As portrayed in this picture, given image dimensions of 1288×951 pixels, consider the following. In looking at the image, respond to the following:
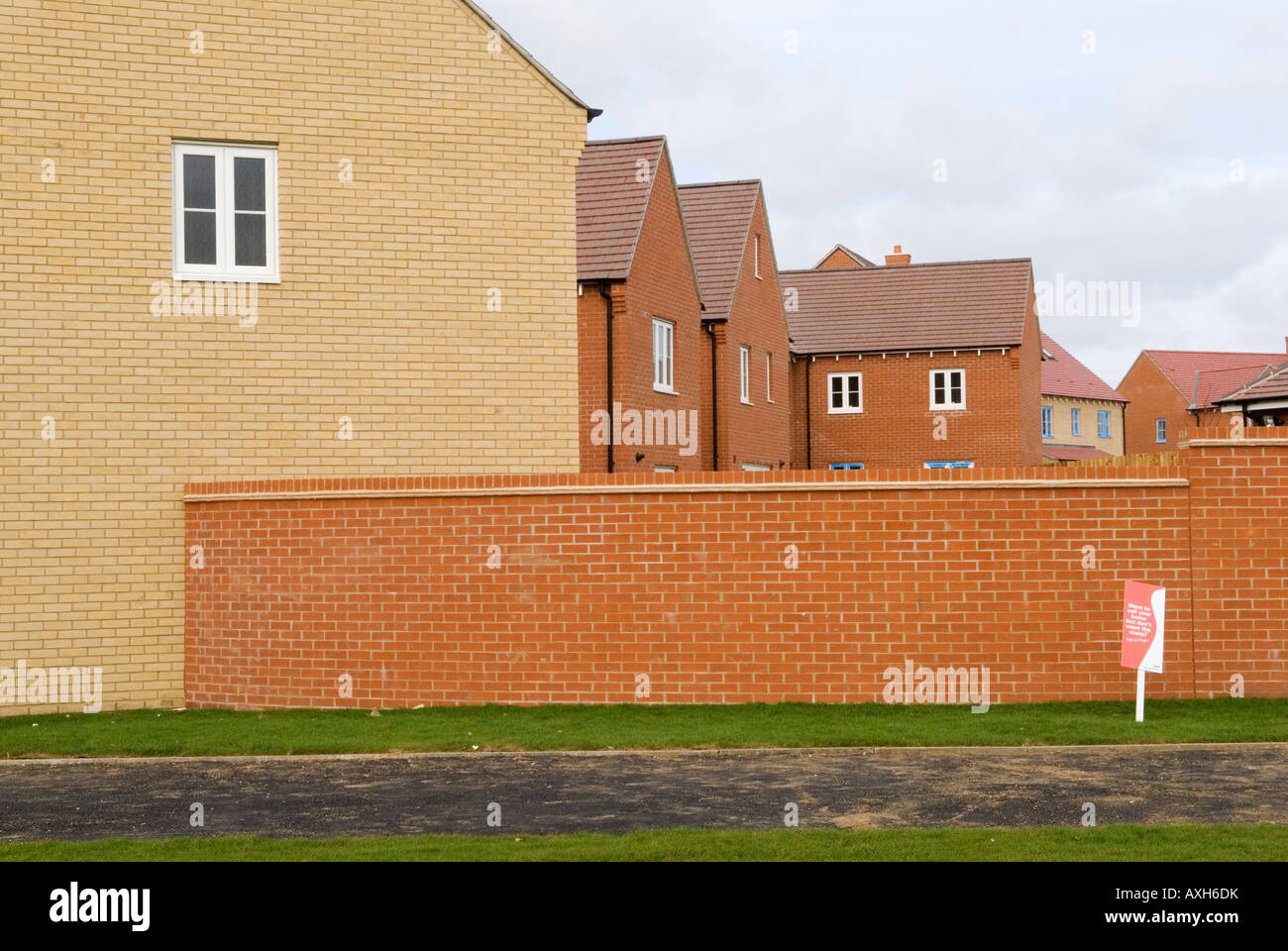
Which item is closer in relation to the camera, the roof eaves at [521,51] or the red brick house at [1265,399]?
the roof eaves at [521,51]

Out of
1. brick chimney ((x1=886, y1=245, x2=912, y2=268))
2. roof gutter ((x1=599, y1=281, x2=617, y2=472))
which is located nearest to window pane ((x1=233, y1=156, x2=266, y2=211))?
roof gutter ((x1=599, y1=281, x2=617, y2=472))

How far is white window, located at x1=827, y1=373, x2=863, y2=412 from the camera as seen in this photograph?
42.3 meters

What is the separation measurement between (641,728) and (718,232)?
23.7 meters

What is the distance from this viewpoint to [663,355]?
90.8 feet

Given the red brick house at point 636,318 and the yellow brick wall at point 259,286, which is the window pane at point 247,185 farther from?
the red brick house at point 636,318

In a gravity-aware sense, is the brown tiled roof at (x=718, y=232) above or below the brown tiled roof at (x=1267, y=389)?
above

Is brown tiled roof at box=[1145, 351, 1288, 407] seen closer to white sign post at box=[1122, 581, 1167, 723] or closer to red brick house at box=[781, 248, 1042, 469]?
red brick house at box=[781, 248, 1042, 469]

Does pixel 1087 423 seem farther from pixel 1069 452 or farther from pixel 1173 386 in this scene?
pixel 1173 386

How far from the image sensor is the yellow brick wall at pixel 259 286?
546 inches

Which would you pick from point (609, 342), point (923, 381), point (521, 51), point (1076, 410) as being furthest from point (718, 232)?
point (1076, 410)

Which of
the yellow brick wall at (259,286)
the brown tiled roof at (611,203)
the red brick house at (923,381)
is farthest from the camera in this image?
the red brick house at (923,381)

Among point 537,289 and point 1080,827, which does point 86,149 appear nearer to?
point 537,289

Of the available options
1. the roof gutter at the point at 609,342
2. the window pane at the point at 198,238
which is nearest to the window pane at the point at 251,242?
the window pane at the point at 198,238

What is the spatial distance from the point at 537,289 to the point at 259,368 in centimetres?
322
